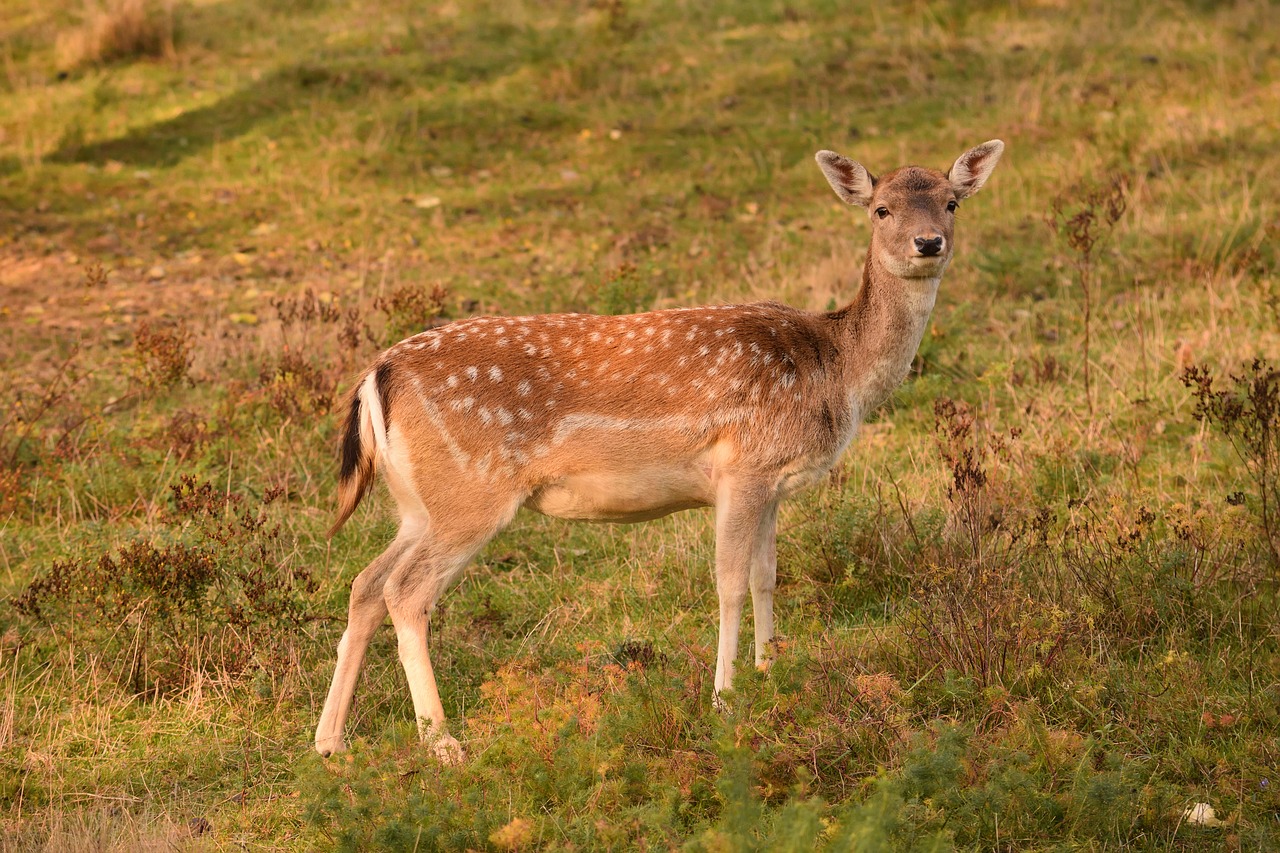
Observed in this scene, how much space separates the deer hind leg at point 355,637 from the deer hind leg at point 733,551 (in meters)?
1.22

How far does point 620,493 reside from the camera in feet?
17.0

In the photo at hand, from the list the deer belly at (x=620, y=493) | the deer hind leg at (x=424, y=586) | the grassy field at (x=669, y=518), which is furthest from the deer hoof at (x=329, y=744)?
the deer belly at (x=620, y=493)

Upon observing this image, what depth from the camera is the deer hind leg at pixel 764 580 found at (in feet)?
18.3

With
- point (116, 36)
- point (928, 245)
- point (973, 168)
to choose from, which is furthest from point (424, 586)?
point (116, 36)

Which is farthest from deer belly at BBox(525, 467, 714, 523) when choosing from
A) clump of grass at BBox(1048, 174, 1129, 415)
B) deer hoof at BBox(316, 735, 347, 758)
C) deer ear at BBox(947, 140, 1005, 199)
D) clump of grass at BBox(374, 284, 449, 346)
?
clump of grass at BBox(374, 284, 449, 346)

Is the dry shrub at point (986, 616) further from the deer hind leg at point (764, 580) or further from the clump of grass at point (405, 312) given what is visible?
the clump of grass at point (405, 312)

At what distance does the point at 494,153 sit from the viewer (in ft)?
41.1

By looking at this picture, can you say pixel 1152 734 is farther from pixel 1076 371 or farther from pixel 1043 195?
pixel 1043 195

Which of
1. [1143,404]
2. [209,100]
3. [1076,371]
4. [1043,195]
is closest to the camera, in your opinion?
[1143,404]

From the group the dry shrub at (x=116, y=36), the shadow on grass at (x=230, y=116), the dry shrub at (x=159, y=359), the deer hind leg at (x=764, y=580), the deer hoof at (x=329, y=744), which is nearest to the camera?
the deer hoof at (x=329, y=744)

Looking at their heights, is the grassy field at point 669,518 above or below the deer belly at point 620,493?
below

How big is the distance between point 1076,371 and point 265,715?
5126 millimetres

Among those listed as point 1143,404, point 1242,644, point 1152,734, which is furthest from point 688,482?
point 1143,404

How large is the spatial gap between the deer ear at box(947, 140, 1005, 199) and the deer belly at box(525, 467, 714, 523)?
1.78m
